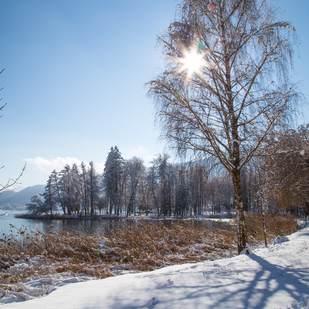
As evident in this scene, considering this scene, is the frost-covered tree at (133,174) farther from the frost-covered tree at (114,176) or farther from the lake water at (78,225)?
the lake water at (78,225)

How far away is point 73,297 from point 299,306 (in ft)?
8.06

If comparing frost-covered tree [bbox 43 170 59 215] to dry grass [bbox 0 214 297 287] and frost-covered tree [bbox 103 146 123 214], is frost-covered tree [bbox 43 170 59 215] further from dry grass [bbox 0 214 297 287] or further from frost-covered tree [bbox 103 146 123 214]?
dry grass [bbox 0 214 297 287]

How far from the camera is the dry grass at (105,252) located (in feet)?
18.0

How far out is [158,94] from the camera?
5711 millimetres

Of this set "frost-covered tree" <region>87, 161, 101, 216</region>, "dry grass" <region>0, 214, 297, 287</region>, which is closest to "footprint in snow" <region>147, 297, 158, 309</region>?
"dry grass" <region>0, 214, 297, 287</region>

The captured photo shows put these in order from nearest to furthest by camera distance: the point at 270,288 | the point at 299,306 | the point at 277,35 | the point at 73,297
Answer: the point at 299,306, the point at 270,288, the point at 73,297, the point at 277,35

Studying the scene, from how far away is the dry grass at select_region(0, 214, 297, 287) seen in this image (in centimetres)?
550

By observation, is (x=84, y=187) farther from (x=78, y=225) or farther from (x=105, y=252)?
(x=105, y=252)

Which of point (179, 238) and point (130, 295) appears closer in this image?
point (130, 295)

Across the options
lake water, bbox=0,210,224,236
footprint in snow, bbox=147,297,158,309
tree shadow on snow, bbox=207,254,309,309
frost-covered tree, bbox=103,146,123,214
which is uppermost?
frost-covered tree, bbox=103,146,123,214

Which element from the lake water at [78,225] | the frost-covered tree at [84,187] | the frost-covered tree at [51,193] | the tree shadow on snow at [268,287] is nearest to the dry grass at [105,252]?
the lake water at [78,225]

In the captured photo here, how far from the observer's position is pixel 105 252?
721 cm

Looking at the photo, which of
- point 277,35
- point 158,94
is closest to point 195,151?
point 158,94

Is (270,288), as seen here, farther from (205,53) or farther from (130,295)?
(205,53)
